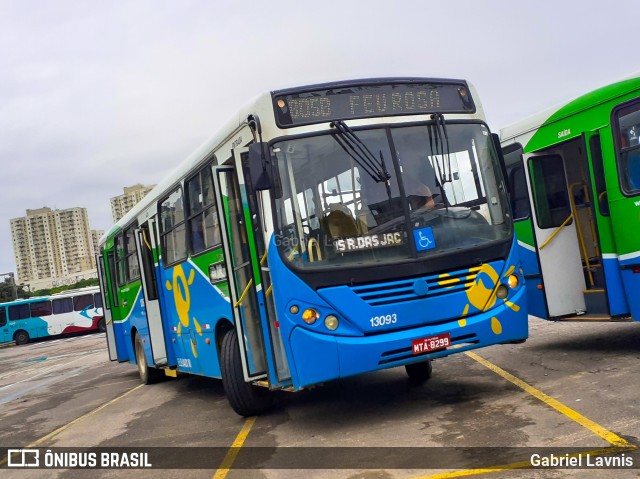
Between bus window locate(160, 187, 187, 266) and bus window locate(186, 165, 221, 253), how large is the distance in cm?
44

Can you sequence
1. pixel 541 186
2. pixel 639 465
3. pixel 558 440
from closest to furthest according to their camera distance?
pixel 639 465, pixel 558 440, pixel 541 186

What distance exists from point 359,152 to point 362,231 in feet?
2.57

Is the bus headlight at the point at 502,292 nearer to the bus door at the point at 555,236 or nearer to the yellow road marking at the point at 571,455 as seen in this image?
the yellow road marking at the point at 571,455

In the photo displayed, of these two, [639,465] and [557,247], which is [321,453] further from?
[557,247]

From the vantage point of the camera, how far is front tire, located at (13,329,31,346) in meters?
47.3

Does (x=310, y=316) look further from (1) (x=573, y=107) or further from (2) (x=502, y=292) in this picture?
(1) (x=573, y=107)

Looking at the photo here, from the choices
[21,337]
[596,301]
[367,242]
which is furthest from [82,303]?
[367,242]

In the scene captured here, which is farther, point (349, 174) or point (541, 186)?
point (541, 186)

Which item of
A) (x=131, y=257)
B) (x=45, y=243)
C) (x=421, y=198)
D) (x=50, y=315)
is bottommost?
(x=50, y=315)

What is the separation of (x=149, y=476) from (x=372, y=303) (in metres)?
2.48

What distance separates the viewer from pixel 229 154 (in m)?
8.07

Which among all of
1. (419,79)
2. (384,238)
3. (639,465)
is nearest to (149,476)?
(384,238)

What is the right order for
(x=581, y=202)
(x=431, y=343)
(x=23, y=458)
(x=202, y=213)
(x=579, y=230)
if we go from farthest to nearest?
(x=581, y=202), (x=579, y=230), (x=202, y=213), (x=23, y=458), (x=431, y=343)

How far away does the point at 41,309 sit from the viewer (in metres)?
46.9
